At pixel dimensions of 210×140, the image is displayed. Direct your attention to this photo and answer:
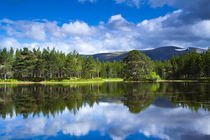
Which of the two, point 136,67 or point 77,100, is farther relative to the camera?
point 136,67

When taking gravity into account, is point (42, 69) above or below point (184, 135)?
above

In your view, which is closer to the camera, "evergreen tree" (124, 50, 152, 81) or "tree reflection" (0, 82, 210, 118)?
"tree reflection" (0, 82, 210, 118)

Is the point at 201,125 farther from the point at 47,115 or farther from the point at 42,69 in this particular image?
the point at 42,69

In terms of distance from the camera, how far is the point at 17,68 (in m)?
89.6

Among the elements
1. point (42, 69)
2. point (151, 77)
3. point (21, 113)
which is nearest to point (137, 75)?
point (151, 77)

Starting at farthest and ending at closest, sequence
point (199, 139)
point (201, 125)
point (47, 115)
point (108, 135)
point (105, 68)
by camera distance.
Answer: point (105, 68)
point (47, 115)
point (201, 125)
point (108, 135)
point (199, 139)

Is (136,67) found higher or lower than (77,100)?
higher

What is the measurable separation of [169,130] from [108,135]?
3.71 m

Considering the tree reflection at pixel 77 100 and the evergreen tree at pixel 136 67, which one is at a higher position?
the evergreen tree at pixel 136 67

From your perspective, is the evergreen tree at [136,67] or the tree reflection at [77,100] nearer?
the tree reflection at [77,100]

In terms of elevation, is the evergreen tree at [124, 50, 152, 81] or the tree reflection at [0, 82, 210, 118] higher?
the evergreen tree at [124, 50, 152, 81]

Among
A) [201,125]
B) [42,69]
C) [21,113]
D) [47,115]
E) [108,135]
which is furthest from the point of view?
[42,69]

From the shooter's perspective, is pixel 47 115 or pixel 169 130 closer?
pixel 169 130

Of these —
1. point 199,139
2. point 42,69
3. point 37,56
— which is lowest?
point 199,139
